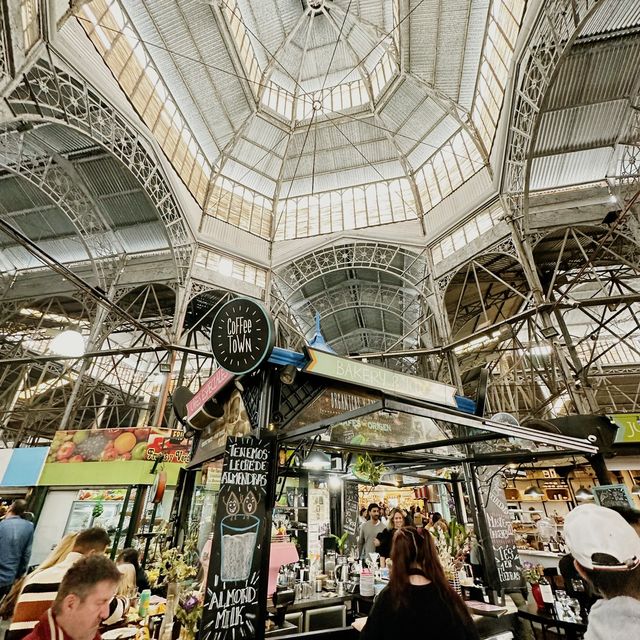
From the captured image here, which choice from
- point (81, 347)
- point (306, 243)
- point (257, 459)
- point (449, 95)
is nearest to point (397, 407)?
point (257, 459)

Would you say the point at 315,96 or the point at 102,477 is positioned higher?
the point at 315,96

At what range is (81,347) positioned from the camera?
7246 millimetres

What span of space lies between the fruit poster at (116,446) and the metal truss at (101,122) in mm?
7089

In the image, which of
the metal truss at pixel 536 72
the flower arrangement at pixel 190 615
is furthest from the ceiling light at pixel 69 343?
the metal truss at pixel 536 72

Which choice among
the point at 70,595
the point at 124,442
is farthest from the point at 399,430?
the point at 124,442

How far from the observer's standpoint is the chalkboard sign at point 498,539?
674 centimetres

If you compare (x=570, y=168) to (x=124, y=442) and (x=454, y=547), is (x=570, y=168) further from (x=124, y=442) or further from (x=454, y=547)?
(x=124, y=442)

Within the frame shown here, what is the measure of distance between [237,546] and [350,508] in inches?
298

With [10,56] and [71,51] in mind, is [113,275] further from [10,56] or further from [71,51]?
[10,56]

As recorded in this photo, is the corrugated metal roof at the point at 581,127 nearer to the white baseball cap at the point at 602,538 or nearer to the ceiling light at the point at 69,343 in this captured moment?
the white baseball cap at the point at 602,538

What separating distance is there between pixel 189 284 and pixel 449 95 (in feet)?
49.1

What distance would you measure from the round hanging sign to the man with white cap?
10.0ft

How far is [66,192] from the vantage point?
14258 mm

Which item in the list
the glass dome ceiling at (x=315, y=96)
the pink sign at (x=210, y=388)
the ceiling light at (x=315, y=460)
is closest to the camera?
the pink sign at (x=210, y=388)
